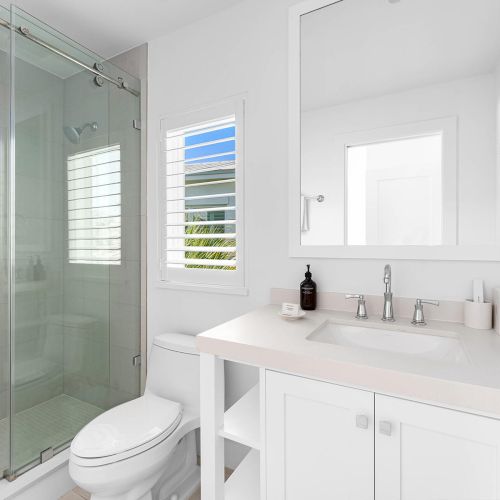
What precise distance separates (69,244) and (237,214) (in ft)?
3.03

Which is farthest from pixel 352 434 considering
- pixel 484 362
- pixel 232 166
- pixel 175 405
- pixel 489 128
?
pixel 232 166

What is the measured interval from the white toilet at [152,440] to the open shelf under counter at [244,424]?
0.36 metres

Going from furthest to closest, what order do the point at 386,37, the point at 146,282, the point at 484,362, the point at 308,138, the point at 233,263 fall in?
the point at 146,282, the point at 233,263, the point at 308,138, the point at 386,37, the point at 484,362

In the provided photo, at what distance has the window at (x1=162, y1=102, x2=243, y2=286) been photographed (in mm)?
1746

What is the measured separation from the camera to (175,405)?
1559 mm

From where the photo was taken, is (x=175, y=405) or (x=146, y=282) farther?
(x=146, y=282)

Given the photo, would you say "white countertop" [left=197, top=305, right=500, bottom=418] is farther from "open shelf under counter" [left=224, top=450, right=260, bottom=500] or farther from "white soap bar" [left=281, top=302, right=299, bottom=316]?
"open shelf under counter" [left=224, top=450, right=260, bottom=500]

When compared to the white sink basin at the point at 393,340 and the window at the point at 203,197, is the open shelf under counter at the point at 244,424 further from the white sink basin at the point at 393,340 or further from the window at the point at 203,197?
the window at the point at 203,197

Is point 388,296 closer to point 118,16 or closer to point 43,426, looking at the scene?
point 43,426

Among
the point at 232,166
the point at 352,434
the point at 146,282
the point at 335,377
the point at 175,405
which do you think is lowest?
the point at 175,405

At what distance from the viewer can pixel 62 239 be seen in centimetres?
178

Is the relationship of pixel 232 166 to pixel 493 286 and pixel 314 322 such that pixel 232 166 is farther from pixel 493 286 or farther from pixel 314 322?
pixel 493 286

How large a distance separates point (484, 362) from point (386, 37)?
1264 millimetres

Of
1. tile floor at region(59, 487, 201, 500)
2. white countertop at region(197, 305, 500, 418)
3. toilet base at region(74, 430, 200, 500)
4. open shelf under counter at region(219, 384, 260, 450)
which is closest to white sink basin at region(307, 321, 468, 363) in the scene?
white countertop at region(197, 305, 500, 418)
